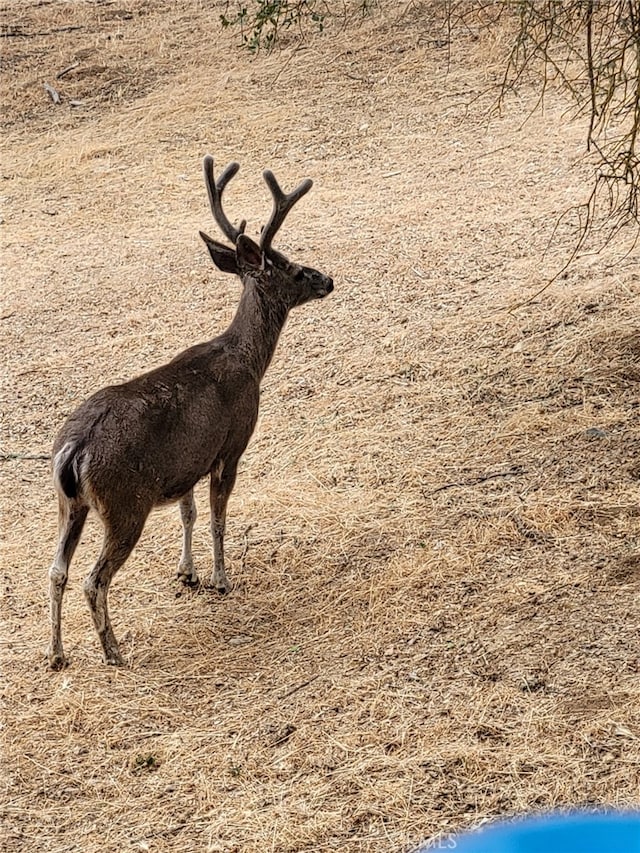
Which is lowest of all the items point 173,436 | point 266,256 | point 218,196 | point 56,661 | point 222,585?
point 222,585

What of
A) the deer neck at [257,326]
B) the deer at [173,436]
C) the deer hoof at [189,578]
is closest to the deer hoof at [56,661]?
the deer at [173,436]

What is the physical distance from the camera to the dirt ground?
15.9 feet

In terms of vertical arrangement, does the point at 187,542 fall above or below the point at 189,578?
above

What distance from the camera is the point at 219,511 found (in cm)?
644

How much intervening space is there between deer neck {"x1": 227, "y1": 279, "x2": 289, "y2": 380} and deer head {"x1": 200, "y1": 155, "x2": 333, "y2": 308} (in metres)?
0.05

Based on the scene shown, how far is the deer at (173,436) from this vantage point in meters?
5.51

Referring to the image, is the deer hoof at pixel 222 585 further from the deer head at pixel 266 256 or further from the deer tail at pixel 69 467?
the deer head at pixel 266 256

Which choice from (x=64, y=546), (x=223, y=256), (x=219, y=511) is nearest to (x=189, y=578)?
(x=219, y=511)

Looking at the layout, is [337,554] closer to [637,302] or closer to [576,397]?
[576,397]

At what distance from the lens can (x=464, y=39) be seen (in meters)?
16.7

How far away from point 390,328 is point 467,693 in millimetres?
4893

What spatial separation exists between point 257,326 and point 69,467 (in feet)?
5.46

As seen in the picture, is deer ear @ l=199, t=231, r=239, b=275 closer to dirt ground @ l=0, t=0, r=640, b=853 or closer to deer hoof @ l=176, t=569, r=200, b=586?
dirt ground @ l=0, t=0, r=640, b=853

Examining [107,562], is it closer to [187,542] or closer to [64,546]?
[64,546]
